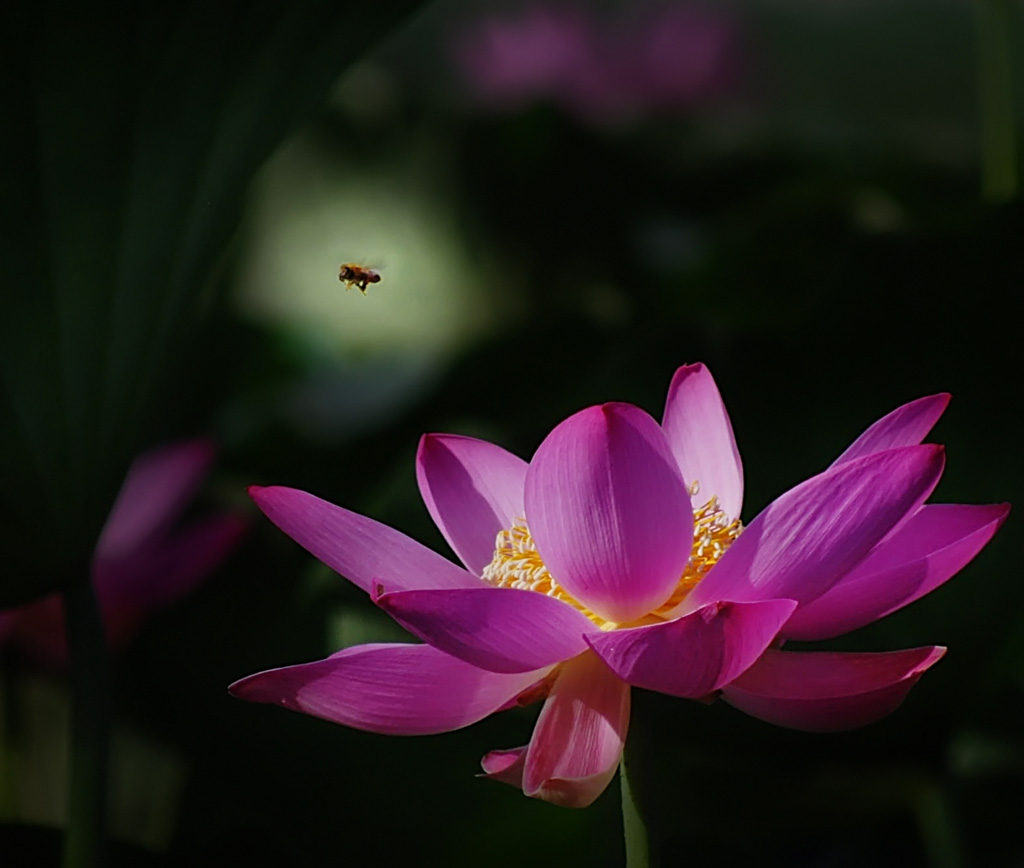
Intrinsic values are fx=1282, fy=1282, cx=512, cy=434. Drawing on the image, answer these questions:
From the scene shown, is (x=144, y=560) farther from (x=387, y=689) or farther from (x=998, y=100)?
(x=998, y=100)

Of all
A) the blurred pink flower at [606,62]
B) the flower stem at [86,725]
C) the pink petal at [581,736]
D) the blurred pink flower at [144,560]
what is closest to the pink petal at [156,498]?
the blurred pink flower at [144,560]

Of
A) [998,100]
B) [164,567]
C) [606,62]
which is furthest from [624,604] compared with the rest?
[606,62]

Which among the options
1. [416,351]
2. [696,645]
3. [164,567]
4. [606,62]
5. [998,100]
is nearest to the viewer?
[696,645]

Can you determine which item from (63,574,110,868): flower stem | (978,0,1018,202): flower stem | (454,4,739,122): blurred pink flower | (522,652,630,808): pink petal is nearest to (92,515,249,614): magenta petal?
(63,574,110,868): flower stem

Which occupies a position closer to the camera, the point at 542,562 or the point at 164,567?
the point at 542,562

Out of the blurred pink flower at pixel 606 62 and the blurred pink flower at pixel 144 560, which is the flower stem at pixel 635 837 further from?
the blurred pink flower at pixel 606 62

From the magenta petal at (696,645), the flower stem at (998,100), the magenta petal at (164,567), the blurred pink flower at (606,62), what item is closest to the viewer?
the magenta petal at (696,645)
